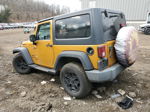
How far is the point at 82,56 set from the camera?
264cm

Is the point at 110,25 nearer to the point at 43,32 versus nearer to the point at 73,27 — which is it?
the point at 73,27

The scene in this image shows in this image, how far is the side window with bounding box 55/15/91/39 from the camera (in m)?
2.66

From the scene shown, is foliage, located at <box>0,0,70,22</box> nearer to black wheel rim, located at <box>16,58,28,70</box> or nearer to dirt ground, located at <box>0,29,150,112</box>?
black wheel rim, located at <box>16,58,28,70</box>

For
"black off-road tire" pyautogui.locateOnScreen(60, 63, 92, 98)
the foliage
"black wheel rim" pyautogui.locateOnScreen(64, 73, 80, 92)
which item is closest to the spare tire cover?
"black off-road tire" pyautogui.locateOnScreen(60, 63, 92, 98)

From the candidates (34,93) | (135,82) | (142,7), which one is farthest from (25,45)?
(142,7)

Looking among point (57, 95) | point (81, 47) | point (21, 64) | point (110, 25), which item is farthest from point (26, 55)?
point (110, 25)

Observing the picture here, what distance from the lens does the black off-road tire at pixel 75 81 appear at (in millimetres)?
2779

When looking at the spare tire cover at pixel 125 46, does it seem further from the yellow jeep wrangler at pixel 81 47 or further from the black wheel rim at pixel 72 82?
Result: the black wheel rim at pixel 72 82

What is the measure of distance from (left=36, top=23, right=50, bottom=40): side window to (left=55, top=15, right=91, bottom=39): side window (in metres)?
0.42

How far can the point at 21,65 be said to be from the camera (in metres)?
4.57

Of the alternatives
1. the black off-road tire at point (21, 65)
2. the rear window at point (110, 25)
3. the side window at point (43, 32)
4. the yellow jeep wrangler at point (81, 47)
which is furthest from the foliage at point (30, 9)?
the rear window at point (110, 25)

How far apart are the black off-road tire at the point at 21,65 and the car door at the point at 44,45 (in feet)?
2.54

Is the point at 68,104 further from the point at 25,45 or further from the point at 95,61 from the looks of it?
the point at 25,45

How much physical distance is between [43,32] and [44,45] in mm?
423
